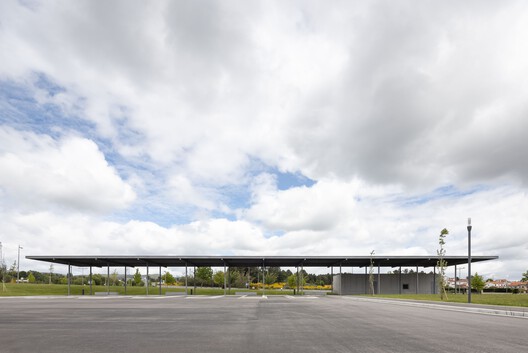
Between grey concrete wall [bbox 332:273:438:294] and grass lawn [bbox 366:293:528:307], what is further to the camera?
grey concrete wall [bbox 332:273:438:294]

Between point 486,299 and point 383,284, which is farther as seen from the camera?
point 383,284

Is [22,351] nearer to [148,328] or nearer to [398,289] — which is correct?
[148,328]

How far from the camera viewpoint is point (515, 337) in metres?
9.83

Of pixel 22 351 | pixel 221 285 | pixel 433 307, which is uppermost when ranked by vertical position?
pixel 22 351

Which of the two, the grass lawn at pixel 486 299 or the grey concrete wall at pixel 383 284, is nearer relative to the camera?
the grass lawn at pixel 486 299

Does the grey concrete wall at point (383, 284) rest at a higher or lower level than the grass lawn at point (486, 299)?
lower

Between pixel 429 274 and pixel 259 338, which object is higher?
pixel 259 338

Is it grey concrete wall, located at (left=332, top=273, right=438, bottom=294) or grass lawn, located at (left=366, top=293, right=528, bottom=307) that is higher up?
grass lawn, located at (left=366, top=293, right=528, bottom=307)

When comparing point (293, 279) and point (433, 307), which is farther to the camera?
point (293, 279)

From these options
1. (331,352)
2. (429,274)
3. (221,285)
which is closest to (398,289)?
Answer: (429,274)

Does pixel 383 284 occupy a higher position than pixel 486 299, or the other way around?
pixel 486 299

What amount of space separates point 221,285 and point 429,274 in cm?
4506

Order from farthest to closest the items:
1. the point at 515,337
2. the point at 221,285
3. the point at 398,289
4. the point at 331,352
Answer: the point at 221,285, the point at 398,289, the point at 515,337, the point at 331,352

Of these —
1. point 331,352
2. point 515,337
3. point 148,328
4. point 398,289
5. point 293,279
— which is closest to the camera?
point 331,352
